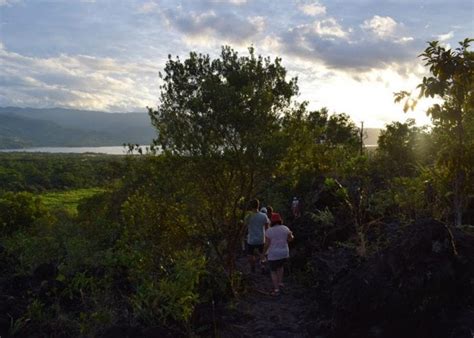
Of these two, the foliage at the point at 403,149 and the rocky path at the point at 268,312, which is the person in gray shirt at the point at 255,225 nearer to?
the rocky path at the point at 268,312

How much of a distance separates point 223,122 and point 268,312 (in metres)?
4.33

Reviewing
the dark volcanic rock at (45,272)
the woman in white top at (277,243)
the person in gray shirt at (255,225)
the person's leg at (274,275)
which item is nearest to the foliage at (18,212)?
the dark volcanic rock at (45,272)

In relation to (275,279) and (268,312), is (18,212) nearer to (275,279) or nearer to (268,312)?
(275,279)

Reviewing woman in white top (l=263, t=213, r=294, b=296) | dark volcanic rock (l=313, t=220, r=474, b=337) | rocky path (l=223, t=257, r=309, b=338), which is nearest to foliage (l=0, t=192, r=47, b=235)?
rocky path (l=223, t=257, r=309, b=338)

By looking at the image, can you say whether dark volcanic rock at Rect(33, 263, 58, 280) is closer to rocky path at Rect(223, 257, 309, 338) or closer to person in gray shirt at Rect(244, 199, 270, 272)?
rocky path at Rect(223, 257, 309, 338)

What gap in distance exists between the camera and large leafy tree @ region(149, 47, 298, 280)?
940 centimetres

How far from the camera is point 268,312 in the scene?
9.79m

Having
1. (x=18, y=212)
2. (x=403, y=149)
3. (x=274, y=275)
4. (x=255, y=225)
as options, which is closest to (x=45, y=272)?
(x=255, y=225)

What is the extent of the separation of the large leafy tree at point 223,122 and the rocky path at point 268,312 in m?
2.36

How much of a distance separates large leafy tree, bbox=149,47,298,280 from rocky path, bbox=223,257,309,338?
92.8 inches

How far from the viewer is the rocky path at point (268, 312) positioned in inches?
342

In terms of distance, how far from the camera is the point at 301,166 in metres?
10.3

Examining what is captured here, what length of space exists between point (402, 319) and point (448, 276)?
986 mm

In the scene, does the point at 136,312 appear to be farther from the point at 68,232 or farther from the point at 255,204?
the point at 68,232
